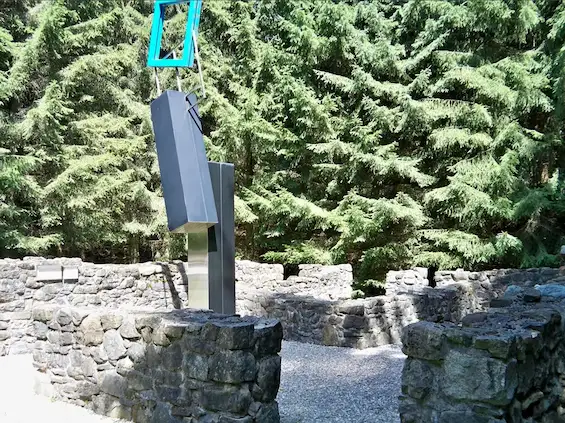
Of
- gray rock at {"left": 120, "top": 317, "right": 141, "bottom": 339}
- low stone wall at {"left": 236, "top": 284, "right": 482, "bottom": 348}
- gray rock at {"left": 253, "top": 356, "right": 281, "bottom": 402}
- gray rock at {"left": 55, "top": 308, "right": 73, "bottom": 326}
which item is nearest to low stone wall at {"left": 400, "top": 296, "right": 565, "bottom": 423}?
gray rock at {"left": 253, "top": 356, "right": 281, "bottom": 402}

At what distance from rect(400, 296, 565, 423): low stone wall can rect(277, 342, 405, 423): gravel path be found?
1.42 meters

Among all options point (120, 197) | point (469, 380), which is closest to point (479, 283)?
point (469, 380)

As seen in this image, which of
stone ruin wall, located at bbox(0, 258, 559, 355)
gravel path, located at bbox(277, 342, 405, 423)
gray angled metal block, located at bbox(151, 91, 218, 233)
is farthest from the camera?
stone ruin wall, located at bbox(0, 258, 559, 355)

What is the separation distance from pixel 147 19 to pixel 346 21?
632cm

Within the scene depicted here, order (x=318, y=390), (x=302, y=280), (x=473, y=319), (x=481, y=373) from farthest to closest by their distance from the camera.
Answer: (x=302, y=280) → (x=318, y=390) → (x=473, y=319) → (x=481, y=373)

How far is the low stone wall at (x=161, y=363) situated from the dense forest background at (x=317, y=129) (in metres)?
8.02

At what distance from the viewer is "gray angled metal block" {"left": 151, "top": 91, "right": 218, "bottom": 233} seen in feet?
22.5

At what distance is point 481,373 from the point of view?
8.76 ft

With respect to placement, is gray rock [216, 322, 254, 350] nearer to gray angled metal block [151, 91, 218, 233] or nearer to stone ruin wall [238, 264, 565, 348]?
gray angled metal block [151, 91, 218, 233]

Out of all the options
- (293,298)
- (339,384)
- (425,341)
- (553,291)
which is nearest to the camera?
(425,341)

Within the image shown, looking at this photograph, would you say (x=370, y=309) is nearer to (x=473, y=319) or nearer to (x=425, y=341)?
(x=473, y=319)

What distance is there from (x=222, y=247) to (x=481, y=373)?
16.9ft

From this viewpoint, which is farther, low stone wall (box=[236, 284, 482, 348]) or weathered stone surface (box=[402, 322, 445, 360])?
low stone wall (box=[236, 284, 482, 348])

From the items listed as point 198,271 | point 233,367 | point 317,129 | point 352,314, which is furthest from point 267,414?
point 317,129
